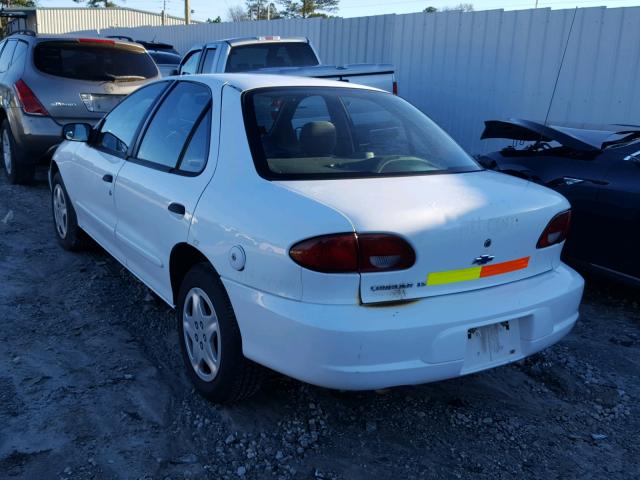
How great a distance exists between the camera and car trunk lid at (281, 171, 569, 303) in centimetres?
259

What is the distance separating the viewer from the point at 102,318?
423cm

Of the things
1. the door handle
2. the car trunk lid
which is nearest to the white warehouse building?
the door handle

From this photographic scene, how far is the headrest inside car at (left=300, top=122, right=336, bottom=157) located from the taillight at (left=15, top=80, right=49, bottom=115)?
5126 mm

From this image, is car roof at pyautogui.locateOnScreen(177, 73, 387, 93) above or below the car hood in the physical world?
above

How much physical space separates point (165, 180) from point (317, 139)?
0.86 meters

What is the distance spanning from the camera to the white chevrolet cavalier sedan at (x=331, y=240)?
2541 mm

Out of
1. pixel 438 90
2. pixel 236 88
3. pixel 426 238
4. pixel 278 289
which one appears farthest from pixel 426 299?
pixel 438 90

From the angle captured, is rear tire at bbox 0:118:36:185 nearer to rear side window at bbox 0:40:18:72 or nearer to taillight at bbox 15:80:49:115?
taillight at bbox 15:80:49:115

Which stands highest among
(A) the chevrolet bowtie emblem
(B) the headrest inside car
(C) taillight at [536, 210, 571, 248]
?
(B) the headrest inside car

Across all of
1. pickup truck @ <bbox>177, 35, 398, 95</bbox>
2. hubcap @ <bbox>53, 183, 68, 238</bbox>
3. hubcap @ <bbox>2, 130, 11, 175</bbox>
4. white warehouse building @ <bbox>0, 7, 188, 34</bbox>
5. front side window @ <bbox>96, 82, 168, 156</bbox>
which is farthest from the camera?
white warehouse building @ <bbox>0, 7, 188, 34</bbox>

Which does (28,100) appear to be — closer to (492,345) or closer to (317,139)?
(317,139)

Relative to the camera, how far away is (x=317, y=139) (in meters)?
3.32

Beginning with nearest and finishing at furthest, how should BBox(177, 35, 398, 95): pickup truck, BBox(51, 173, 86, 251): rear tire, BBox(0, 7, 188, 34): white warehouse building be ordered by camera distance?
BBox(51, 173, 86, 251): rear tire → BBox(177, 35, 398, 95): pickup truck → BBox(0, 7, 188, 34): white warehouse building

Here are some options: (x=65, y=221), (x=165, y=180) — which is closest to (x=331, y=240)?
(x=165, y=180)
